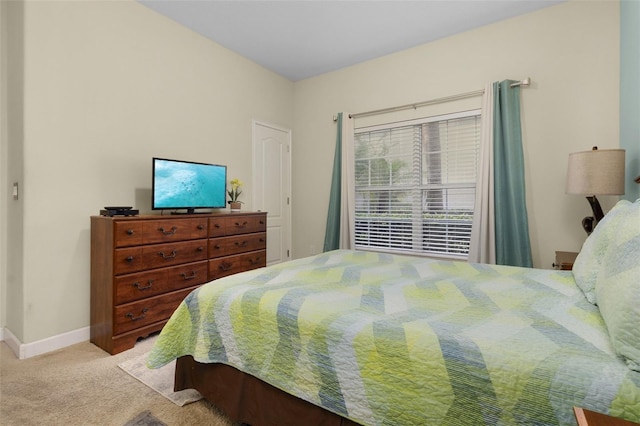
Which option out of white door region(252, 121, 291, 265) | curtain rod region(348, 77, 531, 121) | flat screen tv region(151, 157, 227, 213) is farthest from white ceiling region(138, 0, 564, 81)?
flat screen tv region(151, 157, 227, 213)

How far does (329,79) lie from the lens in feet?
14.1

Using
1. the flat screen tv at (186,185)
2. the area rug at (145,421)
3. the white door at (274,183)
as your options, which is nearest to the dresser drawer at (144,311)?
the flat screen tv at (186,185)

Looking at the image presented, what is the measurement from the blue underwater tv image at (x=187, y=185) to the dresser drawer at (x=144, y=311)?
75 cm

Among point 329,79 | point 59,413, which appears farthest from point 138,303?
point 329,79

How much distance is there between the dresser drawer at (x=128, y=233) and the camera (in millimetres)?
2215

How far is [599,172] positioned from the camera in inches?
85.5

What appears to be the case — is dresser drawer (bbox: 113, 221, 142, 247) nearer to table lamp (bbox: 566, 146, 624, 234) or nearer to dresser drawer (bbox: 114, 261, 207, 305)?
dresser drawer (bbox: 114, 261, 207, 305)

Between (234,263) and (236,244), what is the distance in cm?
19

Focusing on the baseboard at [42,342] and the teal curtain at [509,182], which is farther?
the teal curtain at [509,182]

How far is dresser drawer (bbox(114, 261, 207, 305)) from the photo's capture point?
2.26 meters

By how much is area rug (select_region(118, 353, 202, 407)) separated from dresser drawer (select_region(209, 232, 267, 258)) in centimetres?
102

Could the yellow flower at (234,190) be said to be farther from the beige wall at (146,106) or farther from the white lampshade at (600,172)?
the white lampshade at (600,172)

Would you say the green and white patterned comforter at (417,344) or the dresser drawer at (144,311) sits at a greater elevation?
the green and white patterned comforter at (417,344)

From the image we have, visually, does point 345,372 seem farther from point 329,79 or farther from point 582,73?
point 329,79
